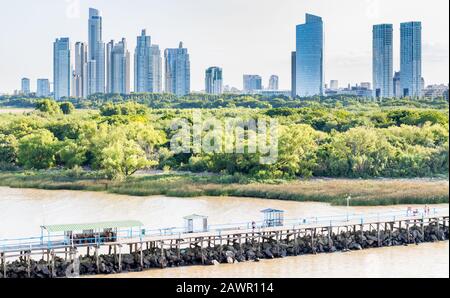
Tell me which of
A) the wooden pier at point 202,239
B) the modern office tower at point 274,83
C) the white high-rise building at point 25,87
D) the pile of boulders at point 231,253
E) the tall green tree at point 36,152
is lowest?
the pile of boulders at point 231,253

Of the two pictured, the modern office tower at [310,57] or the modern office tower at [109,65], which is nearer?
the modern office tower at [310,57]

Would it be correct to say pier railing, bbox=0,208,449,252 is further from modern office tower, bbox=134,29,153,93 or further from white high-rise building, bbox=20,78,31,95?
white high-rise building, bbox=20,78,31,95

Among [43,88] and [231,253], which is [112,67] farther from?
[231,253]

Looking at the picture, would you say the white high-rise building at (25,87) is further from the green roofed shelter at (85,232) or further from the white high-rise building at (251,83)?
the green roofed shelter at (85,232)

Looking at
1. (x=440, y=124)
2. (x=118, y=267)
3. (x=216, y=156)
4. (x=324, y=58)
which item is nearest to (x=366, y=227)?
(x=118, y=267)

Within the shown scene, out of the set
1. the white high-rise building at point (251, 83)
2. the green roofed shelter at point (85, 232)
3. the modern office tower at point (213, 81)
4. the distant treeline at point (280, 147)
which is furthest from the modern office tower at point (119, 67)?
the green roofed shelter at point (85, 232)

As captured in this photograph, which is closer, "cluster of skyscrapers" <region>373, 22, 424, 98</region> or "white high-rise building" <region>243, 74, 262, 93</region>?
"cluster of skyscrapers" <region>373, 22, 424, 98</region>

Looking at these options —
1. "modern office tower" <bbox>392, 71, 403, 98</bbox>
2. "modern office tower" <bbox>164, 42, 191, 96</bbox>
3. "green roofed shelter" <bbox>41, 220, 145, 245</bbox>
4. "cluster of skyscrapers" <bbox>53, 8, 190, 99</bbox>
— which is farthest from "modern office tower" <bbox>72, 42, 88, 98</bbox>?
"green roofed shelter" <bbox>41, 220, 145, 245</bbox>
